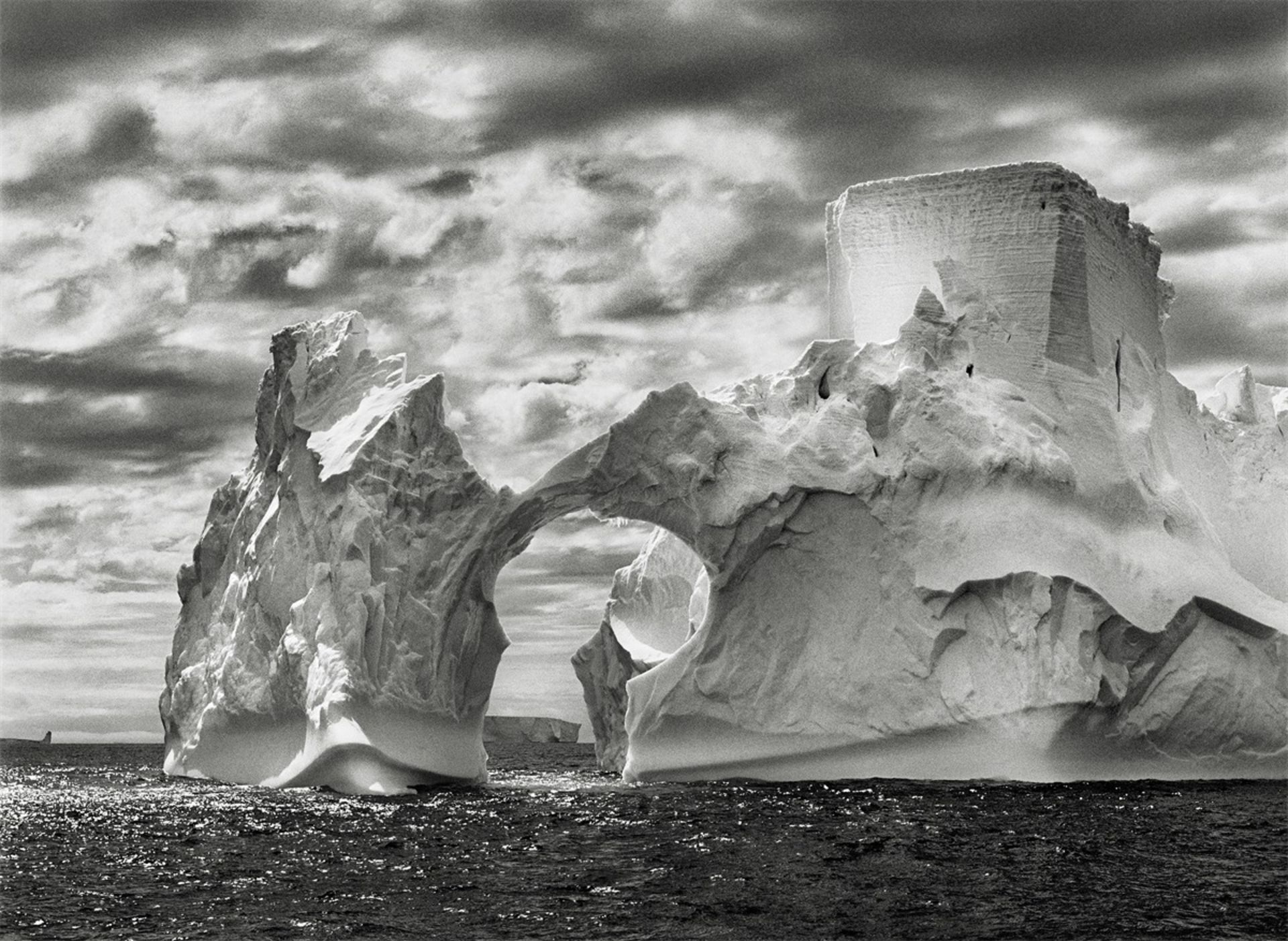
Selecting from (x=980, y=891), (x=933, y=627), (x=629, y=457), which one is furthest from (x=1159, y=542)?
(x=980, y=891)

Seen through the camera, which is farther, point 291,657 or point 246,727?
point 246,727

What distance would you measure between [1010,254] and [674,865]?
12806 millimetres

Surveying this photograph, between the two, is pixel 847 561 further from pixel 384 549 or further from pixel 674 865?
pixel 674 865

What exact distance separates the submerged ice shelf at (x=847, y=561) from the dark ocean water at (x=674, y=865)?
124 centimetres

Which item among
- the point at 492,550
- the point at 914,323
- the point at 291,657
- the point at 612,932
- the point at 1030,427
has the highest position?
the point at 914,323

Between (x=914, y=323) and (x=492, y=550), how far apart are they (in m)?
6.91

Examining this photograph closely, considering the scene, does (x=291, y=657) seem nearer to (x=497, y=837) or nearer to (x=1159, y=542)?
(x=497, y=837)

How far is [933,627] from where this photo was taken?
19.9 meters

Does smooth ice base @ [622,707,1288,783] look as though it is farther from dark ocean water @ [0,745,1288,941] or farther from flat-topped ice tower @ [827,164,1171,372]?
flat-topped ice tower @ [827,164,1171,372]

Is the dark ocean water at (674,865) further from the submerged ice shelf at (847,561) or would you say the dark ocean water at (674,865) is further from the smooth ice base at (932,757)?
the submerged ice shelf at (847,561)

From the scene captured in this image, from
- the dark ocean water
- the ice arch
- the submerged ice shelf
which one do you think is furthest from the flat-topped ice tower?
the dark ocean water

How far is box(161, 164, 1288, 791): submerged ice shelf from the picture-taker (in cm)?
1959

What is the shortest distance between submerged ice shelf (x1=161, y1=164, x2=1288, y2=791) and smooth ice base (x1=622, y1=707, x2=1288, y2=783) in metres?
0.04

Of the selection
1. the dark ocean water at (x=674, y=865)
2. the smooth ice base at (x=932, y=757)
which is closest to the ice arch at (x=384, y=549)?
the dark ocean water at (x=674, y=865)
